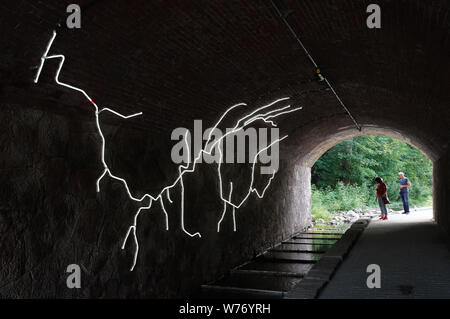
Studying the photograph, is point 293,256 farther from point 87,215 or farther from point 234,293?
point 87,215

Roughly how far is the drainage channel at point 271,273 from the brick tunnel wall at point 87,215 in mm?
426

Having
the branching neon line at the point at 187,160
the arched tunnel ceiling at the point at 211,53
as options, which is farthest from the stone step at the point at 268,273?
the arched tunnel ceiling at the point at 211,53

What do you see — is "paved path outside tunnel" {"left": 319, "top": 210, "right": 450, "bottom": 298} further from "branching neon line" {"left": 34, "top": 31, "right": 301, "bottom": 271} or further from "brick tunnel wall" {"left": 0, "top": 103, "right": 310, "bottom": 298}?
"branching neon line" {"left": 34, "top": 31, "right": 301, "bottom": 271}

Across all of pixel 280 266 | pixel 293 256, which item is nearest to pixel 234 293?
pixel 280 266

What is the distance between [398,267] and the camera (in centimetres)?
616

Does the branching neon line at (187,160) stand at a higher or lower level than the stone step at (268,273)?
higher

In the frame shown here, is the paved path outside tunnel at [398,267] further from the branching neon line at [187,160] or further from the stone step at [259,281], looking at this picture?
the branching neon line at [187,160]

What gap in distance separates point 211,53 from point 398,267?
162 inches

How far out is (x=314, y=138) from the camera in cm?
1151

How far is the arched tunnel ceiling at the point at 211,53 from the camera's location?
3.26 metres

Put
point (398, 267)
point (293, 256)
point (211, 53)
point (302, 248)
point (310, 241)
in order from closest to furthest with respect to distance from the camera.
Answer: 1. point (211, 53)
2. point (398, 267)
3. point (293, 256)
4. point (302, 248)
5. point (310, 241)

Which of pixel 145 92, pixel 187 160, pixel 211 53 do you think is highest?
pixel 211 53

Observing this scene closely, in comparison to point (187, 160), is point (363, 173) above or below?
above

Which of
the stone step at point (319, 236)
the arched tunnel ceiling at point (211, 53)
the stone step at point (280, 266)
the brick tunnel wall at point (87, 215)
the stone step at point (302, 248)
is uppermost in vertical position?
the arched tunnel ceiling at point (211, 53)
